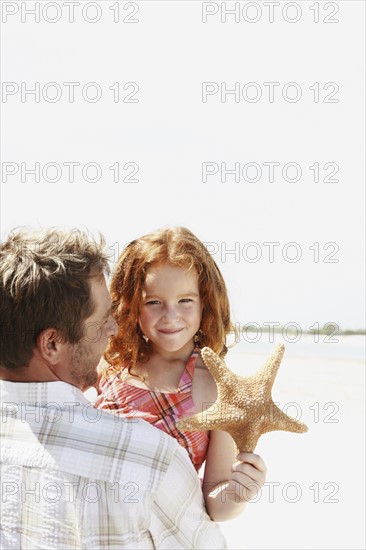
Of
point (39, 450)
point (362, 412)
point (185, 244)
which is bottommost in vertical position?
point (362, 412)

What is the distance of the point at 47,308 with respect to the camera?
1.94 meters

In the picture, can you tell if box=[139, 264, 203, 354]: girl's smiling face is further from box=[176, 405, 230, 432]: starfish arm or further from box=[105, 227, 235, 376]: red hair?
box=[176, 405, 230, 432]: starfish arm

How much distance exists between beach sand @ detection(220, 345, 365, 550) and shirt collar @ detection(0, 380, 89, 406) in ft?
12.4

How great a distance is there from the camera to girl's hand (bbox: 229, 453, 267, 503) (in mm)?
2203

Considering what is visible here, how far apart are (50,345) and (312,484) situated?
17.8ft

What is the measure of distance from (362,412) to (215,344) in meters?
7.95

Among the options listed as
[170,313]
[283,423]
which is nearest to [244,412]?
[283,423]

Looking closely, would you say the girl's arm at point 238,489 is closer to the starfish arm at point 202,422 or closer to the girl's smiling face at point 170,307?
the starfish arm at point 202,422

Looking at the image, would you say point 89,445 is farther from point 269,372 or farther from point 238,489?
point 269,372

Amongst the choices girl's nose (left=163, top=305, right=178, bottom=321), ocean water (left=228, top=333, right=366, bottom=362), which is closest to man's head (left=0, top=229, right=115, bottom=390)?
girl's nose (left=163, top=305, right=178, bottom=321)

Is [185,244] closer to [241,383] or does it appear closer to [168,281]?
[168,281]

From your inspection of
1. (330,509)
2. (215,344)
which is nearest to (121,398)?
(215,344)

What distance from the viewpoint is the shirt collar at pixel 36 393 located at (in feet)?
6.08

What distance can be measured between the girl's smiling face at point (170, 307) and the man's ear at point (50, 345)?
3.18 ft
